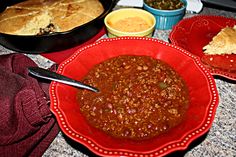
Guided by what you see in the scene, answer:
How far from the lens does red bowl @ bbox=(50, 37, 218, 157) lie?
3.28 feet

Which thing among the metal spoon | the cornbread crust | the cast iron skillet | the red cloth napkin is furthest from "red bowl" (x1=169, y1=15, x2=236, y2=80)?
the red cloth napkin

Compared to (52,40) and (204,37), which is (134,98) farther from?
(204,37)

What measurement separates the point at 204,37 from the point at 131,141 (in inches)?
41.9

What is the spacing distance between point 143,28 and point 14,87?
2.94 feet

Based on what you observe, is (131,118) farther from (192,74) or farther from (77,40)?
(77,40)

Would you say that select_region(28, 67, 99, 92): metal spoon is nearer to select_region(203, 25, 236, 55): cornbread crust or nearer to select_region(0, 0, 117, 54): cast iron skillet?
A: select_region(0, 0, 117, 54): cast iron skillet

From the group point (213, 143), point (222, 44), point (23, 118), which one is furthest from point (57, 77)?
point (222, 44)

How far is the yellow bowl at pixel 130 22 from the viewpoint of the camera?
5.71 feet

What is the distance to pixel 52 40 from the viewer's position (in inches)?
62.5

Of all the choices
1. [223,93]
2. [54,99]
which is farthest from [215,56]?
[54,99]

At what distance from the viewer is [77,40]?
5.56 ft

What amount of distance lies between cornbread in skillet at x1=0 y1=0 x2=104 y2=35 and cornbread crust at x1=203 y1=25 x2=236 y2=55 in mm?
A: 769

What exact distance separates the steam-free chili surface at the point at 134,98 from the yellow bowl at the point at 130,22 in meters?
0.32

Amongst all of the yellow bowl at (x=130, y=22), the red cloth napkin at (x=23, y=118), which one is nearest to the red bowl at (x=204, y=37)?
the yellow bowl at (x=130, y=22)
